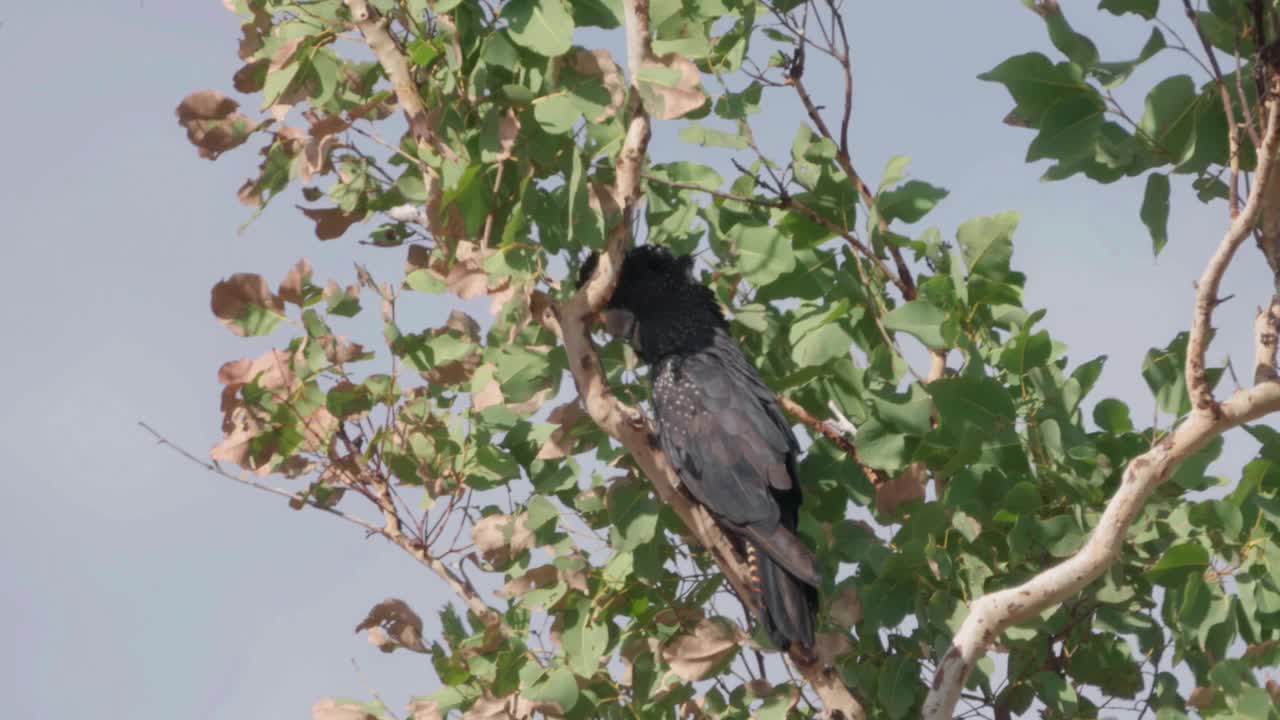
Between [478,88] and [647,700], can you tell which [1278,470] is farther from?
[478,88]

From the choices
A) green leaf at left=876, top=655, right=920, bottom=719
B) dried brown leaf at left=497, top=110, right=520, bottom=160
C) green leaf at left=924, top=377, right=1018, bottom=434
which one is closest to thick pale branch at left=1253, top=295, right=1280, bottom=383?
green leaf at left=924, top=377, right=1018, bottom=434

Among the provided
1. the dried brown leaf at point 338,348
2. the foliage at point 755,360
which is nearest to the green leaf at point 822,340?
the foliage at point 755,360

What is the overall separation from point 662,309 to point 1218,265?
2.25 metres

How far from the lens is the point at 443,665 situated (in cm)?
442

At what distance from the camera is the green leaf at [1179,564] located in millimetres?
3744

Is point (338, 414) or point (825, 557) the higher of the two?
point (338, 414)

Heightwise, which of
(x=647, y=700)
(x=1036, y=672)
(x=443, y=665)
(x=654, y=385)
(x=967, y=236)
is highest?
(x=654, y=385)

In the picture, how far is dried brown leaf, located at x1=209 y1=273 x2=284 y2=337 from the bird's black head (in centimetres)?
109

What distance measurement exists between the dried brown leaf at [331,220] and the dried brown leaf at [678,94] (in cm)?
145

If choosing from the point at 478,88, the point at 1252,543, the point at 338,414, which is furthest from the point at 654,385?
the point at 1252,543

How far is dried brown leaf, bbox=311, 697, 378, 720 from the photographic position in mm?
4488

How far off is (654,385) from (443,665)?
1.27 metres

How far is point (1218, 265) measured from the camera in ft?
10.6

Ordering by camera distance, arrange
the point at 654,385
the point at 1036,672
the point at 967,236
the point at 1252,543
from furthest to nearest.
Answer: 1. the point at 654,385
2. the point at 1036,672
3. the point at 967,236
4. the point at 1252,543
